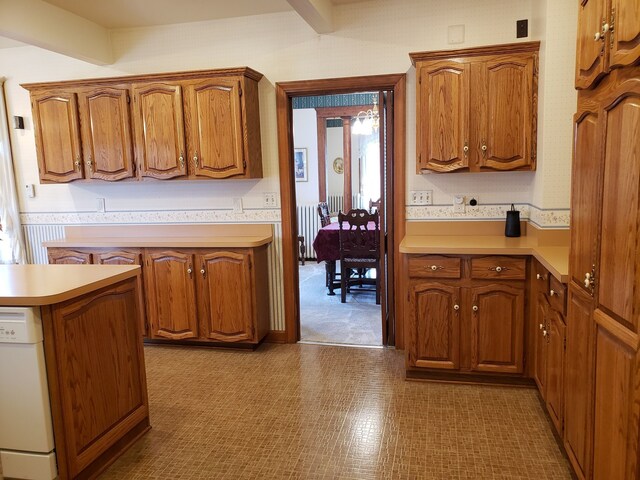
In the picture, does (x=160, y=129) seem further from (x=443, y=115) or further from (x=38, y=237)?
(x=443, y=115)

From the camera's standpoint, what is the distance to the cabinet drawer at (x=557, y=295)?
2.20 meters

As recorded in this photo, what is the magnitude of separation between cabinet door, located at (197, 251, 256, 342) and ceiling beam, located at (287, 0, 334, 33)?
5.66ft

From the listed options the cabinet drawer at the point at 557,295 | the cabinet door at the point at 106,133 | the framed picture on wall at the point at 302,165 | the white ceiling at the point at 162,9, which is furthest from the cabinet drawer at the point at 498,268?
the framed picture on wall at the point at 302,165

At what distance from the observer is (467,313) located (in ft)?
9.89

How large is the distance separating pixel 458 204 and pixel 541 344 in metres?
1.21

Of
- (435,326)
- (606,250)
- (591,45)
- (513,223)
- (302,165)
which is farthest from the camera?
(302,165)

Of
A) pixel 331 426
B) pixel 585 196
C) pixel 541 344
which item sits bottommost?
pixel 331 426

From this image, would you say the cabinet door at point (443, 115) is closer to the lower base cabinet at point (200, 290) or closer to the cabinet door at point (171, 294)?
the lower base cabinet at point (200, 290)

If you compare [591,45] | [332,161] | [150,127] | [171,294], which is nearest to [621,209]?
[591,45]

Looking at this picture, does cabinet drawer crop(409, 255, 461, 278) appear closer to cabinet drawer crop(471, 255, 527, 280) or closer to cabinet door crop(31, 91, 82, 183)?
cabinet drawer crop(471, 255, 527, 280)

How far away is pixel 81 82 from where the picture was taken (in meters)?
3.77

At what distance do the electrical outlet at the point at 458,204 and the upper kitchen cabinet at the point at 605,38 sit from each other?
1.61 metres

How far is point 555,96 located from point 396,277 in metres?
1.66

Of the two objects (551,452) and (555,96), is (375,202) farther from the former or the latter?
(551,452)
